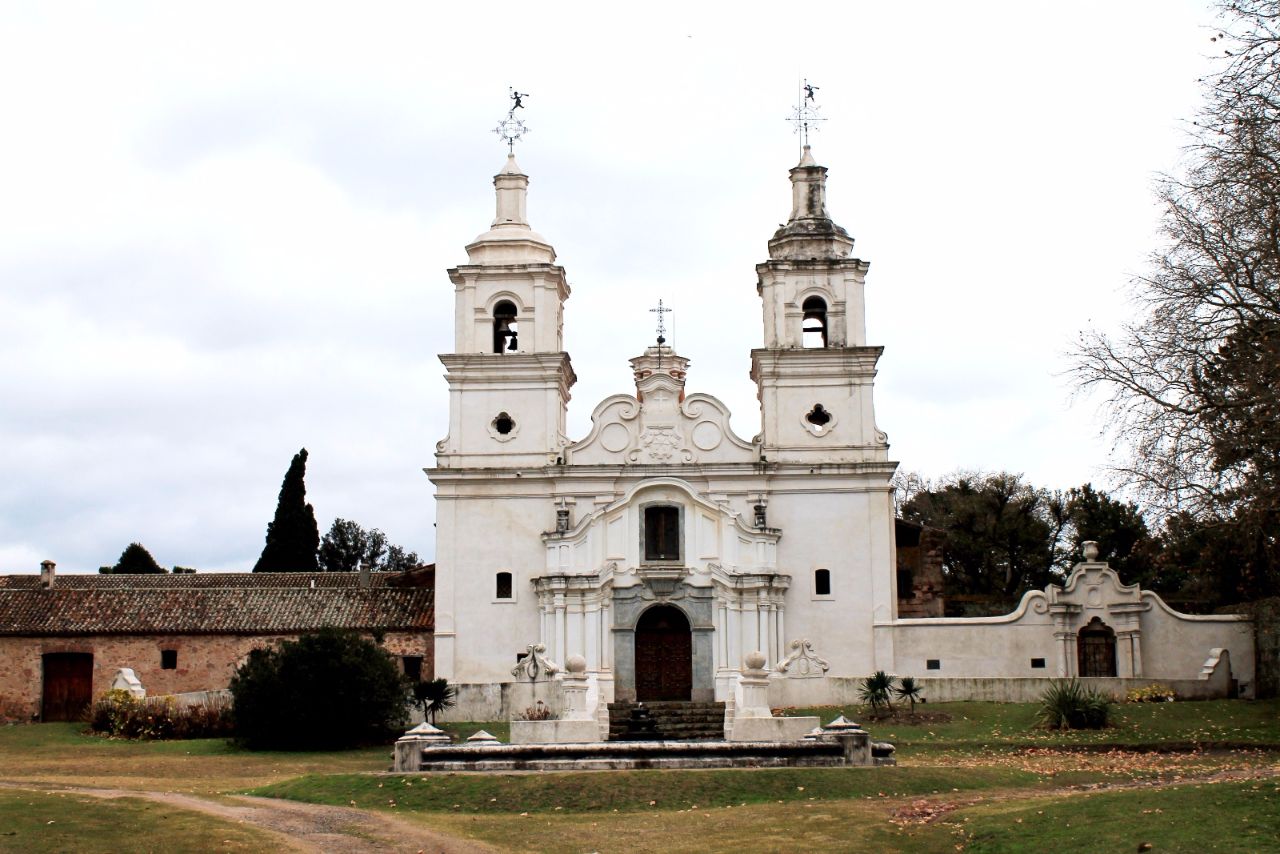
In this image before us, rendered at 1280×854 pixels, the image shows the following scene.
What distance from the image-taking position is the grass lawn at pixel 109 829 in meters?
16.8

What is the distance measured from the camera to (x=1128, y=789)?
20.0m

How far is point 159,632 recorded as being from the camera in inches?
1531

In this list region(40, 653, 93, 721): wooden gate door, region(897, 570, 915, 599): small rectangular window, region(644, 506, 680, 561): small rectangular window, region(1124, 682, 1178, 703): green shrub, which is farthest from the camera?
region(897, 570, 915, 599): small rectangular window

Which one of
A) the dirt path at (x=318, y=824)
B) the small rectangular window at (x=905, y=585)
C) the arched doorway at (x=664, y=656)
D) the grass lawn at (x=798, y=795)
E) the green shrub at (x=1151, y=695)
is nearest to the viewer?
the grass lawn at (x=798, y=795)

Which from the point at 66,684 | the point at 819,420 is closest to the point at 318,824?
the point at 66,684

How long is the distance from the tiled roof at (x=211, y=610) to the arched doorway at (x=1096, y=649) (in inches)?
656

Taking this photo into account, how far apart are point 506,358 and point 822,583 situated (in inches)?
403

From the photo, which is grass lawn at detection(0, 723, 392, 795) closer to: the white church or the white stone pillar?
the white stone pillar

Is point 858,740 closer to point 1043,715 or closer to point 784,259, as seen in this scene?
point 1043,715

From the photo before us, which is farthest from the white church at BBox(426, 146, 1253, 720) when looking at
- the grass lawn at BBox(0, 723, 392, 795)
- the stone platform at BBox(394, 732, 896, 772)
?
the stone platform at BBox(394, 732, 896, 772)

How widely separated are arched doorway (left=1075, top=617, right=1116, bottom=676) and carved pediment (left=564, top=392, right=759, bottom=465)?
9.44 meters

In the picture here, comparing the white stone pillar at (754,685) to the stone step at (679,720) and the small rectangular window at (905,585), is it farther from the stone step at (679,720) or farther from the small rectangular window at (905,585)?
the small rectangular window at (905,585)

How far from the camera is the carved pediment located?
39.5m

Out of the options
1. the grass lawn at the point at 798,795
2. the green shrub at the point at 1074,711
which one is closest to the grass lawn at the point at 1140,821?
the grass lawn at the point at 798,795
